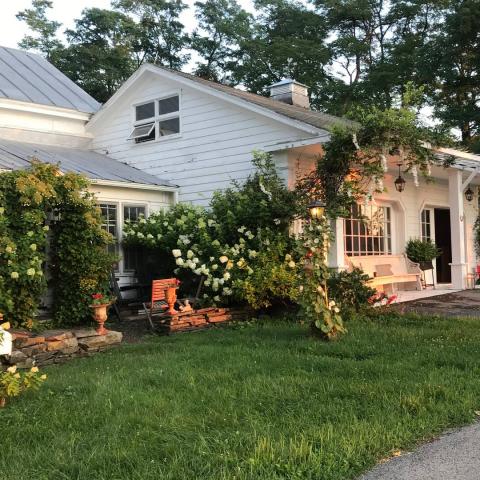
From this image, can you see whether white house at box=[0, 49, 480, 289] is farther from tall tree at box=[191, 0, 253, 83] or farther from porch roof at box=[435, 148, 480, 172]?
tall tree at box=[191, 0, 253, 83]

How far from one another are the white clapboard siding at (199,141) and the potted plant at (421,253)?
5549mm

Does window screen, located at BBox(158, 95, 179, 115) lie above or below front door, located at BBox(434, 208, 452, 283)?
above

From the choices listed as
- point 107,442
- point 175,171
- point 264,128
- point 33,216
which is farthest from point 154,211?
point 107,442

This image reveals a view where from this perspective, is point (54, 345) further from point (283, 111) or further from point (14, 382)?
point (283, 111)

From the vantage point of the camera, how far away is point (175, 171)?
1318 centimetres

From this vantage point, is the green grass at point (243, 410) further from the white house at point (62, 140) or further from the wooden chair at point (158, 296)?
the white house at point (62, 140)

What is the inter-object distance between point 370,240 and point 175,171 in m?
5.35

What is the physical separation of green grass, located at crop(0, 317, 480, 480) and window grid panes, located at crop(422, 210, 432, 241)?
9.42 meters

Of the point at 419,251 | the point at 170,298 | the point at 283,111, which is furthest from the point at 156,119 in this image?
the point at 419,251

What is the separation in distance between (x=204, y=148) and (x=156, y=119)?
1.94 meters

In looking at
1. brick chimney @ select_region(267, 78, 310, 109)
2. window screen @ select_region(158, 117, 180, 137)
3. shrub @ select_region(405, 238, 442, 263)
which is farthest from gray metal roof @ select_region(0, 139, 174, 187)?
shrub @ select_region(405, 238, 442, 263)

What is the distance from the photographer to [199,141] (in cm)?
1271

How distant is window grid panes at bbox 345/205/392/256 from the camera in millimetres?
13727

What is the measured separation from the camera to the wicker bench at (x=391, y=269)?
13.3 meters
